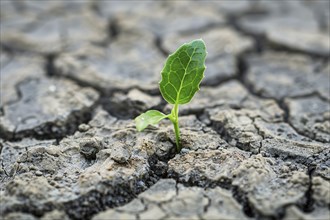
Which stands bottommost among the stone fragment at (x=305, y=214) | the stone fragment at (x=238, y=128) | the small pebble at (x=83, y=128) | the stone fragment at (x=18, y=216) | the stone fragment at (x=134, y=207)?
the stone fragment at (x=18, y=216)

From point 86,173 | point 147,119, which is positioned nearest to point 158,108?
point 147,119

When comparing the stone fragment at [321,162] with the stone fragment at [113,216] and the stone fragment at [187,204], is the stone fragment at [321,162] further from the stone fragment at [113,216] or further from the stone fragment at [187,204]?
the stone fragment at [113,216]

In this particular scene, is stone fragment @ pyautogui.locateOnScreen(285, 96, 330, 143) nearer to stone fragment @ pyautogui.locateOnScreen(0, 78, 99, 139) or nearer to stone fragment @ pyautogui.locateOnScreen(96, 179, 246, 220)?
stone fragment @ pyautogui.locateOnScreen(96, 179, 246, 220)

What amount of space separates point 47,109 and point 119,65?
579mm

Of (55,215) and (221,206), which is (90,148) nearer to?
(55,215)

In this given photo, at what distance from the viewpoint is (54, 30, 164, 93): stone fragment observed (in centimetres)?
253

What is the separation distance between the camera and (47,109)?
7.59ft

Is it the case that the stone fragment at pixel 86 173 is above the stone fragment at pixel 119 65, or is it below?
below

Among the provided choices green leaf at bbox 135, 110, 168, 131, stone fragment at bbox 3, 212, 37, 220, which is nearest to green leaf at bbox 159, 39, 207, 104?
green leaf at bbox 135, 110, 168, 131

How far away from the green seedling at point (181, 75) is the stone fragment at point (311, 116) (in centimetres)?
64

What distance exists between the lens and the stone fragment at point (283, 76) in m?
2.52

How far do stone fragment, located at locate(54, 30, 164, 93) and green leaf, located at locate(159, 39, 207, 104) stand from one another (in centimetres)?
59

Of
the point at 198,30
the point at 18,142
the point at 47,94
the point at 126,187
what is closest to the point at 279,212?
the point at 126,187

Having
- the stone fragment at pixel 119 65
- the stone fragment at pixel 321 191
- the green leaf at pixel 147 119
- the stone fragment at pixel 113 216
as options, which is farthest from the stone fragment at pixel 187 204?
the stone fragment at pixel 119 65
